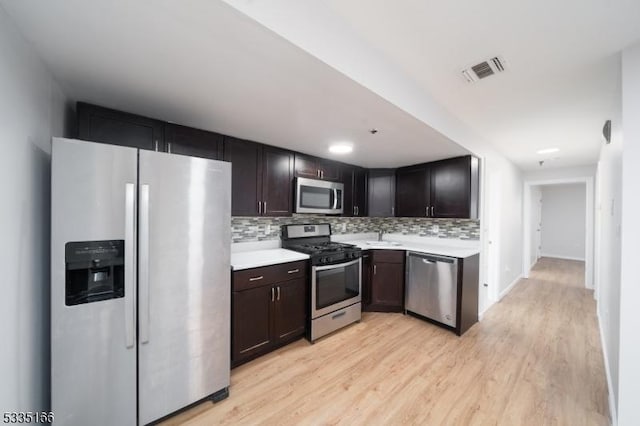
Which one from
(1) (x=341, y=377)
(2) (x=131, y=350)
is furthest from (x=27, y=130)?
(1) (x=341, y=377)

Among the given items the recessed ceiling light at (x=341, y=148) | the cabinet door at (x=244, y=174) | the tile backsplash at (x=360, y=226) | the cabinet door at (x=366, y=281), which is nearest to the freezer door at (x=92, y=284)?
the cabinet door at (x=244, y=174)

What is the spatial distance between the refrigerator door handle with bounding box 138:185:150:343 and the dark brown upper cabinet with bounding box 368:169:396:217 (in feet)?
9.58

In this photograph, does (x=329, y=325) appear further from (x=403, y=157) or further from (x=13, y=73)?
(x=13, y=73)

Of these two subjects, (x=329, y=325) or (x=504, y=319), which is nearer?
(x=329, y=325)

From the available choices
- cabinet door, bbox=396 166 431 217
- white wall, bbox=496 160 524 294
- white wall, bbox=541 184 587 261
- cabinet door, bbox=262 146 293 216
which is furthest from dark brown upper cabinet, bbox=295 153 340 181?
white wall, bbox=541 184 587 261

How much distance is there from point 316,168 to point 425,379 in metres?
2.41

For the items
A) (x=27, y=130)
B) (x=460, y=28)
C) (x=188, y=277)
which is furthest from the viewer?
(x=188, y=277)

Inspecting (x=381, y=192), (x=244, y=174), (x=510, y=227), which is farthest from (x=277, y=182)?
(x=510, y=227)

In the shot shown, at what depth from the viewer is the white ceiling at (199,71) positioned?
941mm

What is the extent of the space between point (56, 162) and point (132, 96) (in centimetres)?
64

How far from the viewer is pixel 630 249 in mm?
1331

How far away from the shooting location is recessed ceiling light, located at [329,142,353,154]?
101 inches

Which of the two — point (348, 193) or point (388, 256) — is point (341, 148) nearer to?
point (348, 193)

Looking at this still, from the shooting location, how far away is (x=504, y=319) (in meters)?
A: 3.12
